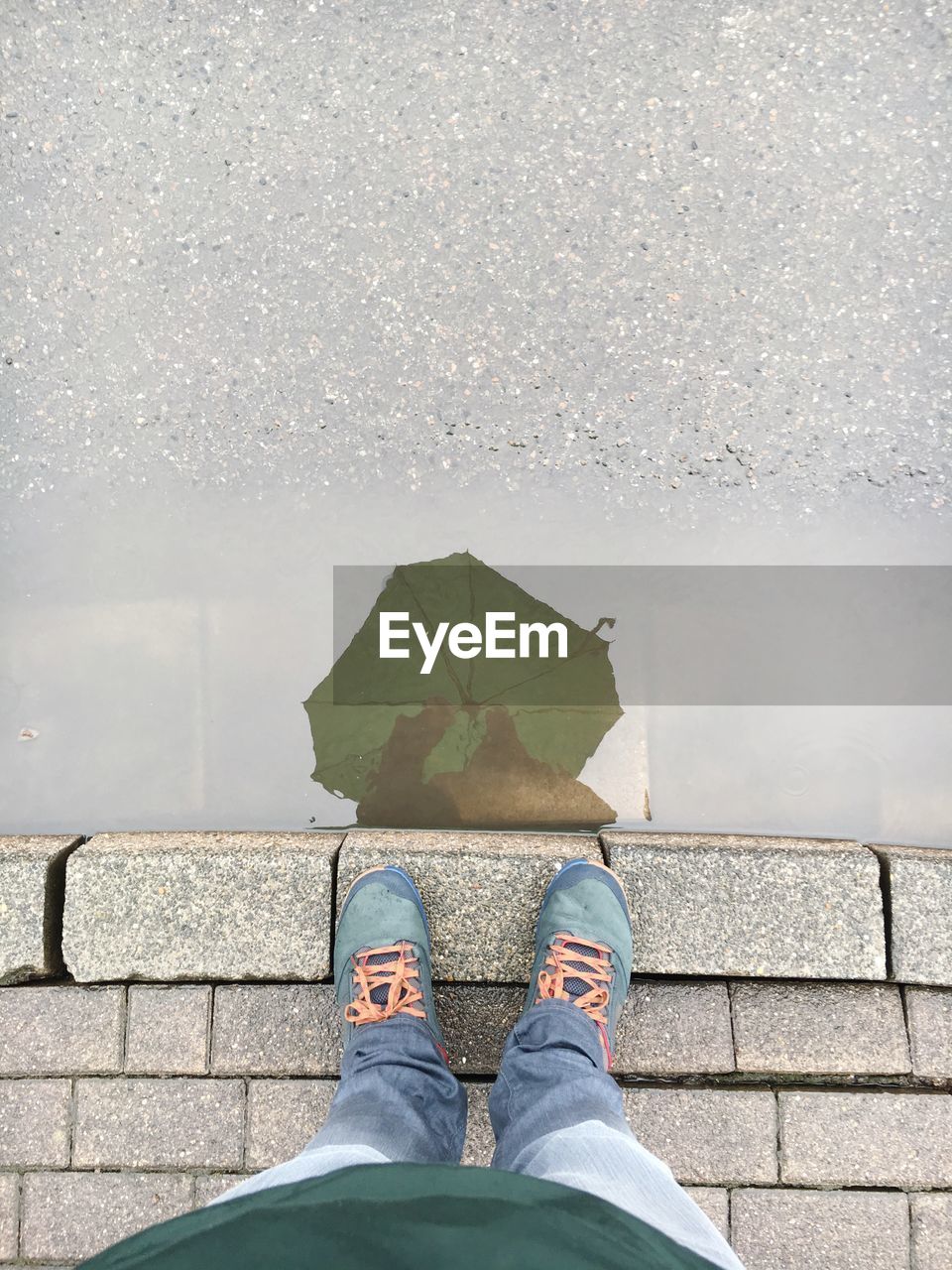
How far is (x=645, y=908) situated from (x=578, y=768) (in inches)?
16.4

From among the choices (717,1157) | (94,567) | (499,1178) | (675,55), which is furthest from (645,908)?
(675,55)

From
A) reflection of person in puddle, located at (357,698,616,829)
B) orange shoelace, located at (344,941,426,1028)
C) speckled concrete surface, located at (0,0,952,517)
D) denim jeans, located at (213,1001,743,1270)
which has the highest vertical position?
speckled concrete surface, located at (0,0,952,517)

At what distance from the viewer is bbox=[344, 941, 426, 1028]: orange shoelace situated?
1917mm

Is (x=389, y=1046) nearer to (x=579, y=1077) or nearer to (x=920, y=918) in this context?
(x=579, y=1077)

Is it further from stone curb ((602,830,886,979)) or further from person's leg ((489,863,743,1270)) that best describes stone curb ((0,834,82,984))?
stone curb ((602,830,886,979))

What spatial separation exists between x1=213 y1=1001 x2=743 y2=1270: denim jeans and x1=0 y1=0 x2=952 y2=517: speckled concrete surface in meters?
1.47

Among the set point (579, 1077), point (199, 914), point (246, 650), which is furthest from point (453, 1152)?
point (246, 650)

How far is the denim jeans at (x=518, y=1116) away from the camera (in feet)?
4.79

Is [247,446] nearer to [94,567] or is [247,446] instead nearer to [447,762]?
[94,567]

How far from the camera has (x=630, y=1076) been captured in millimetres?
2002

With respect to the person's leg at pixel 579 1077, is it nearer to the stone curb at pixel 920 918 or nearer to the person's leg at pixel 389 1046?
the person's leg at pixel 389 1046

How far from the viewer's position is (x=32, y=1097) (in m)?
2.01

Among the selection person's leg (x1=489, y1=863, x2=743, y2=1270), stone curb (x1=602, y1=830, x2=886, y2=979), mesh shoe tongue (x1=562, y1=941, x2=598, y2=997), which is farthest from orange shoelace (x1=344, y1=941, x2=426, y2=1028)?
stone curb (x1=602, y1=830, x2=886, y2=979)

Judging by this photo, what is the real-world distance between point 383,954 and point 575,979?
49 centimetres
